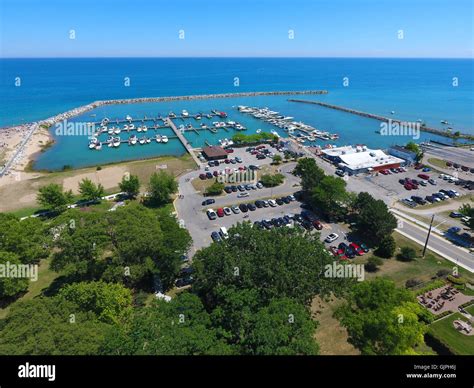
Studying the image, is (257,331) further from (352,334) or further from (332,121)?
(332,121)

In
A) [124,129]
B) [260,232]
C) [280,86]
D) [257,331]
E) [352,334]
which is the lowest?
[352,334]

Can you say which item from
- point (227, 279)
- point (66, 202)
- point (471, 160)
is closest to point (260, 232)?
point (227, 279)

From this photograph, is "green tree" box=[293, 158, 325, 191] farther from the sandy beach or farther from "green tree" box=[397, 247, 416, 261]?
the sandy beach

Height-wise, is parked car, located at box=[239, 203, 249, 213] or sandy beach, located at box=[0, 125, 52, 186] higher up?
sandy beach, located at box=[0, 125, 52, 186]

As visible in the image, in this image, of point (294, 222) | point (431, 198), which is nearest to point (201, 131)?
point (294, 222)

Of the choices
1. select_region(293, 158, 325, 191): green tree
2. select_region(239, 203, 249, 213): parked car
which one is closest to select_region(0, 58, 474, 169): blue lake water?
select_region(239, 203, 249, 213): parked car

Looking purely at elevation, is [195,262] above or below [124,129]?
below
